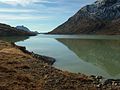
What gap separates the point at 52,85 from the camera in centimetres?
2688

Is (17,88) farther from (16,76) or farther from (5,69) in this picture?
(5,69)

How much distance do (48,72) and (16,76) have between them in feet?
16.8

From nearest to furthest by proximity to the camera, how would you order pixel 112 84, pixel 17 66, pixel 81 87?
pixel 81 87 < pixel 112 84 < pixel 17 66

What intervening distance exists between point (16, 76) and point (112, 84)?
946 centimetres

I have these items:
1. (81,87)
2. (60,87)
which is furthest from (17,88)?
(81,87)

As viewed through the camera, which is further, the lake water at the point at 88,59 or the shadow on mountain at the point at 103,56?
the shadow on mountain at the point at 103,56

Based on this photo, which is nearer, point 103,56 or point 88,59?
point 88,59

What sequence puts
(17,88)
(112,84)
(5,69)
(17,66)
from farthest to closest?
(17,66), (5,69), (112,84), (17,88)

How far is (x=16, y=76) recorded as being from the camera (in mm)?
29219

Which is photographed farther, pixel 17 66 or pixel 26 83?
pixel 17 66

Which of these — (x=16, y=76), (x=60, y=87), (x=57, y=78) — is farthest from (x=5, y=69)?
(x=60, y=87)

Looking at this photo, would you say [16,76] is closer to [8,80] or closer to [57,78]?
[8,80]

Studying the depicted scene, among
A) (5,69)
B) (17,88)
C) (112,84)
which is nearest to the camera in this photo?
(17,88)

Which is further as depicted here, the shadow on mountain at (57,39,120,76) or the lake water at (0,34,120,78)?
the shadow on mountain at (57,39,120,76)
